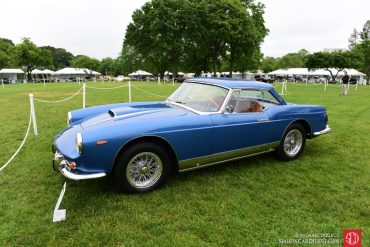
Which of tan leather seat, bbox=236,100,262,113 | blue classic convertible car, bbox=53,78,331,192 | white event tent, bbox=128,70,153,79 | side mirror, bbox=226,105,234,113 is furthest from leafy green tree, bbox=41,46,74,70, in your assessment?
side mirror, bbox=226,105,234,113

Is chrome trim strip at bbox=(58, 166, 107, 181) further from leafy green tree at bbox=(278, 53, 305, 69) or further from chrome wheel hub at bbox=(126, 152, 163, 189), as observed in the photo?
leafy green tree at bbox=(278, 53, 305, 69)

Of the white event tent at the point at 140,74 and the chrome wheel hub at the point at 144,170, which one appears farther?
the white event tent at the point at 140,74

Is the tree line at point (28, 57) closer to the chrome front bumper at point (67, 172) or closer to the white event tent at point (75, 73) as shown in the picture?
the white event tent at point (75, 73)

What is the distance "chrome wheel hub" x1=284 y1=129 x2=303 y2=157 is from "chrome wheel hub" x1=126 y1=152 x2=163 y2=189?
8.41 ft

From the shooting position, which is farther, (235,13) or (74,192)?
(235,13)

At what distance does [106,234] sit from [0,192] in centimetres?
195

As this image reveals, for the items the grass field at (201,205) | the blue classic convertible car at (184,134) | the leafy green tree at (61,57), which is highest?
the leafy green tree at (61,57)

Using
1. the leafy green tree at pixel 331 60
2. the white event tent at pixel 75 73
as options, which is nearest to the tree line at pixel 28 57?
the white event tent at pixel 75 73

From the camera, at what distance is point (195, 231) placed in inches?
114

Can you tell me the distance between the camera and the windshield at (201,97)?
13.9ft

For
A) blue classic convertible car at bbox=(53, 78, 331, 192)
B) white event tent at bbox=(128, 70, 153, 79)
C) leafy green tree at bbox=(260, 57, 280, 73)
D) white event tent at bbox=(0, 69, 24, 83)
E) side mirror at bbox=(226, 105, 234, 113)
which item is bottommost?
blue classic convertible car at bbox=(53, 78, 331, 192)

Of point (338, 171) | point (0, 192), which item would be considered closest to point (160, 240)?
point (0, 192)

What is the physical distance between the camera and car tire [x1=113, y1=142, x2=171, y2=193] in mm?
3412

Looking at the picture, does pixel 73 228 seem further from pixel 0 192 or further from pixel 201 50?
pixel 201 50
